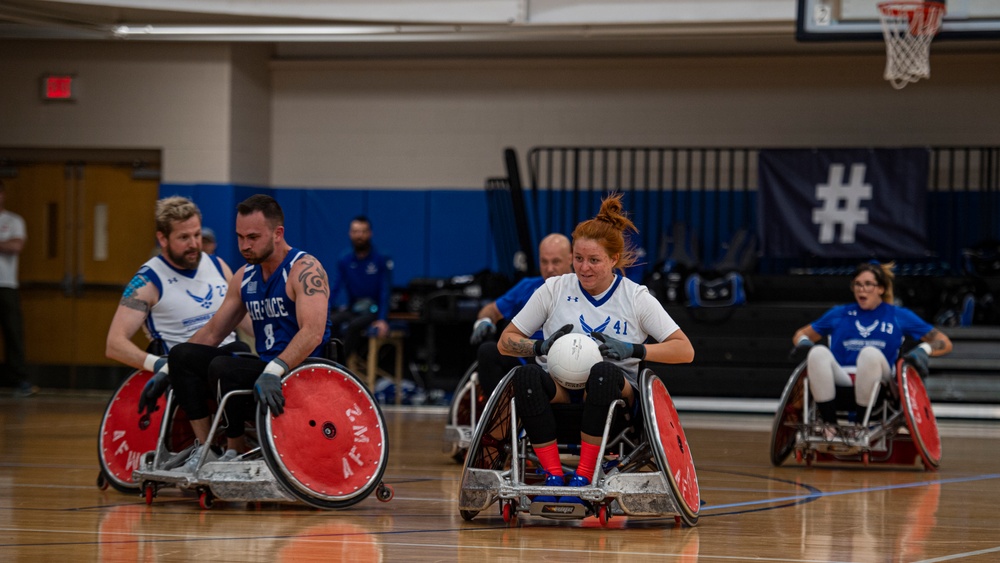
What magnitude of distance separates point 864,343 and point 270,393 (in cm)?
398

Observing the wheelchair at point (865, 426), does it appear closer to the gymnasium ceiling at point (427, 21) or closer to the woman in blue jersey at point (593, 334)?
the woman in blue jersey at point (593, 334)

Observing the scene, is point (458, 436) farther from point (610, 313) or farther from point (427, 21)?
point (427, 21)

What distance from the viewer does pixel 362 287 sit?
11.5 meters

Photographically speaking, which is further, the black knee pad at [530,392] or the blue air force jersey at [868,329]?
the blue air force jersey at [868,329]

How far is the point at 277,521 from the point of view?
5.06 meters

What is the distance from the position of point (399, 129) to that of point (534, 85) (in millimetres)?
1424

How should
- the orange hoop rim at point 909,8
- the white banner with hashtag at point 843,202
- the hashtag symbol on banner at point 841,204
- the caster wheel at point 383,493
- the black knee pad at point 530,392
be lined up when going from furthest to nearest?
the hashtag symbol on banner at point 841,204 → the white banner with hashtag at point 843,202 → the orange hoop rim at point 909,8 → the caster wheel at point 383,493 → the black knee pad at point 530,392

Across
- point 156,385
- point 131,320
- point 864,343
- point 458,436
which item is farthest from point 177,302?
point 864,343

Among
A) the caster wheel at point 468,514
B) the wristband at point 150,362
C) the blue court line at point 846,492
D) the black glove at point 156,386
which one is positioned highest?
the wristband at point 150,362

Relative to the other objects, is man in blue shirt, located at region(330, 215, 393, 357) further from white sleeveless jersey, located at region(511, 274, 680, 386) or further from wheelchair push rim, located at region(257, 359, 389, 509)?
white sleeveless jersey, located at region(511, 274, 680, 386)

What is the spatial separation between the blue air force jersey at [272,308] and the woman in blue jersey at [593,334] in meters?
0.93

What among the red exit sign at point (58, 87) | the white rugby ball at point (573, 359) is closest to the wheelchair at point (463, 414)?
the white rugby ball at point (573, 359)

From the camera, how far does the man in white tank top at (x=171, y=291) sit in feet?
19.6

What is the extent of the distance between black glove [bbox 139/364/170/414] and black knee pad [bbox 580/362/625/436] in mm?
2001
